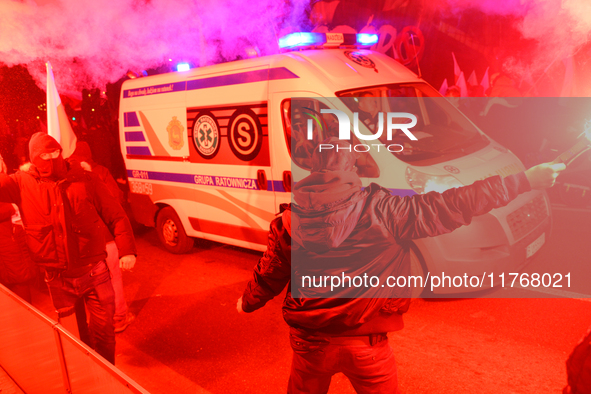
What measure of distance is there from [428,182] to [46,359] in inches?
Answer: 130

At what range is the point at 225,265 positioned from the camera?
19.9 feet

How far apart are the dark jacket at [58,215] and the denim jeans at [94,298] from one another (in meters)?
0.10

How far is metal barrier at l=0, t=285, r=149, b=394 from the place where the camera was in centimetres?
216

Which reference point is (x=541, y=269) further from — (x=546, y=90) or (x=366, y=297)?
(x=546, y=90)

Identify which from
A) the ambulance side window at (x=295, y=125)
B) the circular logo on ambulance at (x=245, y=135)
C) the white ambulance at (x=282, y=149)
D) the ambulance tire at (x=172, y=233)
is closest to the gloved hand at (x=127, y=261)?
the white ambulance at (x=282, y=149)

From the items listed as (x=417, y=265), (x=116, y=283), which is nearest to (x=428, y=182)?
(x=417, y=265)

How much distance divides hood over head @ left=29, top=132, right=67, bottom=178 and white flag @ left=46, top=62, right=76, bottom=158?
45.0 inches

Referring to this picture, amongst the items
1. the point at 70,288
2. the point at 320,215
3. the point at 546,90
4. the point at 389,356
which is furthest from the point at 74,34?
the point at 546,90

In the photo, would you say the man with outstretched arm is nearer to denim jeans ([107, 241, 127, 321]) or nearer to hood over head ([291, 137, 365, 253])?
hood over head ([291, 137, 365, 253])

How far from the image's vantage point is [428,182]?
157 inches

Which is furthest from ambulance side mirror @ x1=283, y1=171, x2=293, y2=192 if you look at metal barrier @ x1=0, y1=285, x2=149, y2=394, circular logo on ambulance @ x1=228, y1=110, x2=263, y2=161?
metal barrier @ x1=0, y1=285, x2=149, y2=394

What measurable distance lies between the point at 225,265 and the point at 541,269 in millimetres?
3986

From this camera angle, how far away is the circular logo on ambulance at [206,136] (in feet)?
18.1

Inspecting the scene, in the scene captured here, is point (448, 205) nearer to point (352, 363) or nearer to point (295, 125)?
point (352, 363)
